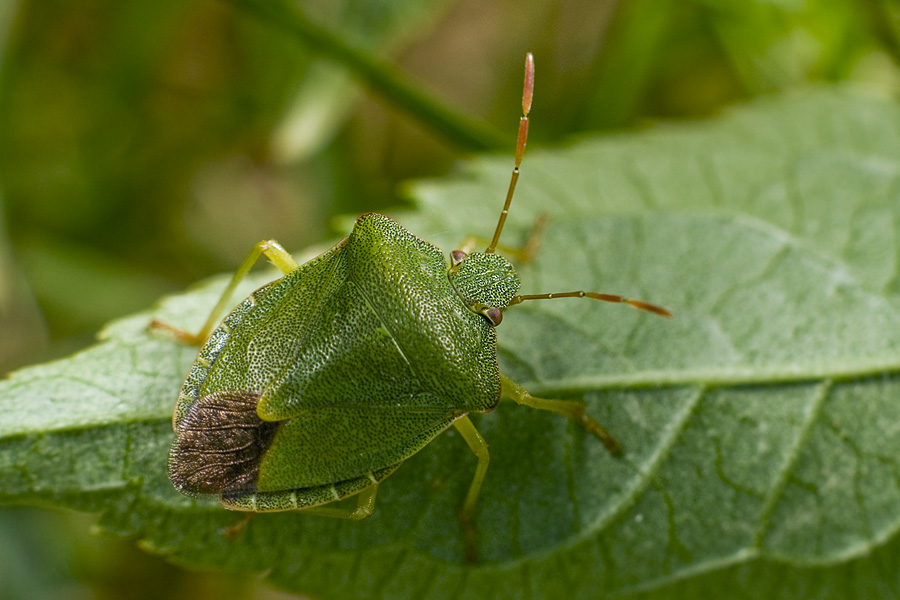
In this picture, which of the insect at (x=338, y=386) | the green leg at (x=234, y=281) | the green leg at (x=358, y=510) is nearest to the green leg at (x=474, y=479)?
the insect at (x=338, y=386)

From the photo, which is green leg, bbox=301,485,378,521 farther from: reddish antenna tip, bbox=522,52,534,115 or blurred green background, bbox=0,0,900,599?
blurred green background, bbox=0,0,900,599

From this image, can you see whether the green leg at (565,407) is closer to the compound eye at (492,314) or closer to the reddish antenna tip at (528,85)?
the compound eye at (492,314)

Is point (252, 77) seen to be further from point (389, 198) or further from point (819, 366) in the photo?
point (819, 366)

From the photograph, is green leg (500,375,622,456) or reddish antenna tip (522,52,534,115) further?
reddish antenna tip (522,52,534,115)

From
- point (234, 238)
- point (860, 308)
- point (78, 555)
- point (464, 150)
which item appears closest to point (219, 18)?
point (234, 238)

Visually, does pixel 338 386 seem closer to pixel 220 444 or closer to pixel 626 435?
pixel 220 444

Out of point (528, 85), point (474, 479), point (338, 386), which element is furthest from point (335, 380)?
point (528, 85)

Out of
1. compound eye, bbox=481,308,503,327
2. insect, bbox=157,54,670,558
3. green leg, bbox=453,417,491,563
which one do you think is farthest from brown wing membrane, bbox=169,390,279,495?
compound eye, bbox=481,308,503,327
